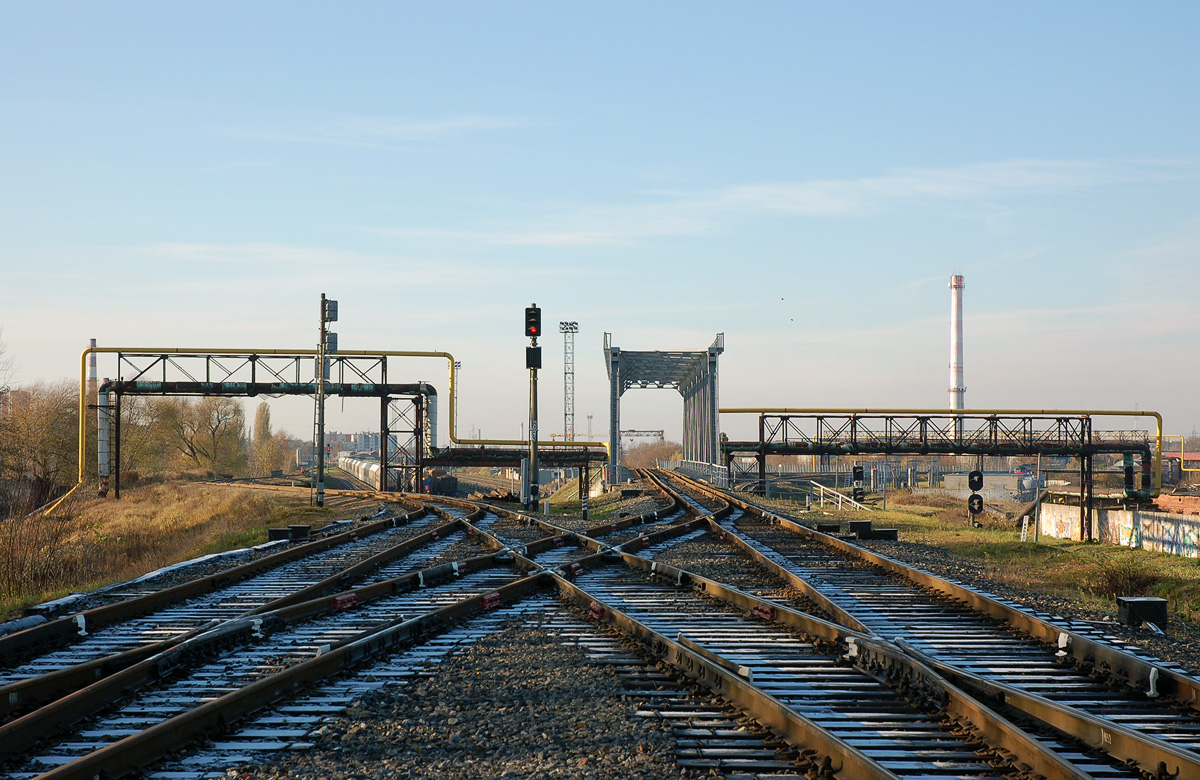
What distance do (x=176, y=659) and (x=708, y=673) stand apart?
12.7 feet

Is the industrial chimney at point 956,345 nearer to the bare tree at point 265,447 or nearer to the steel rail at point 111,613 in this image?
the bare tree at point 265,447

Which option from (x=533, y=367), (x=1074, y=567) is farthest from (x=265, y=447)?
(x=1074, y=567)

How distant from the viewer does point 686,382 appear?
3093 inches

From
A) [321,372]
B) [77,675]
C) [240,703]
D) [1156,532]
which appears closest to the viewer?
[240,703]

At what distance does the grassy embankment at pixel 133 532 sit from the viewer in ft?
54.5

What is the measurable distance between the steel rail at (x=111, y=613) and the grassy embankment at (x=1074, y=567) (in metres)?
9.77

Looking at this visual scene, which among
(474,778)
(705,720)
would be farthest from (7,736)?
(705,720)

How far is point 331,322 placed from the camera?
3014 centimetres

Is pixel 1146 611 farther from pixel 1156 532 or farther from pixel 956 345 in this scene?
pixel 956 345

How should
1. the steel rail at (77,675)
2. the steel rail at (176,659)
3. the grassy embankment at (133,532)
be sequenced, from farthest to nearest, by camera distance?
the grassy embankment at (133,532), the steel rail at (77,675), the steel rail at (176,659)

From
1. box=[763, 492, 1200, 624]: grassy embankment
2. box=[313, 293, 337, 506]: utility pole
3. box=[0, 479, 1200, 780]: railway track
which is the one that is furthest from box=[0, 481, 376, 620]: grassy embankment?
box=[763, 492, 1200, 624]: grassy embankment

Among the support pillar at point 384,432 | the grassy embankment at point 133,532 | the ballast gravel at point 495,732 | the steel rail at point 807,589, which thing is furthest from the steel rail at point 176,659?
the support pillar at point 384,432

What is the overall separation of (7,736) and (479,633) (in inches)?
171

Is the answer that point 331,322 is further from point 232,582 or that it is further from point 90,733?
point 90,733
